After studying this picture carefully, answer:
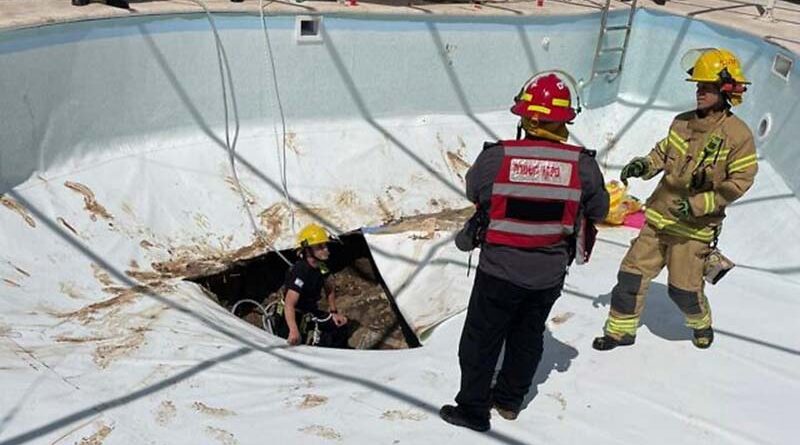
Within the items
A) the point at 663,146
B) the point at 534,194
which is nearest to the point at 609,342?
the point at 663,146

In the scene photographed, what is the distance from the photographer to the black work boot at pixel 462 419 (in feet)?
11.4

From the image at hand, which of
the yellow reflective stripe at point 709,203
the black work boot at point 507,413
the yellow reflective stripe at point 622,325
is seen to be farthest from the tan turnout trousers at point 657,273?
the black work boot at point 507,413

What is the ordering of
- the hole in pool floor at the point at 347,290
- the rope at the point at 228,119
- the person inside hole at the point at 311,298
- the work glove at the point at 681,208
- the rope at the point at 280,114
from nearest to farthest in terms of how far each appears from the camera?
1. the work glove at the point at 681,208
2. the person inside hole at the point at 311,298
3. the hole in pool floor at the point at 347,290
4. the rope at the point at 228,119
5. the rope at the point at 280,114

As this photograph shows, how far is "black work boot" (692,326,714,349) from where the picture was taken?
4.25 meters

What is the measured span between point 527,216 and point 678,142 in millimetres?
1140

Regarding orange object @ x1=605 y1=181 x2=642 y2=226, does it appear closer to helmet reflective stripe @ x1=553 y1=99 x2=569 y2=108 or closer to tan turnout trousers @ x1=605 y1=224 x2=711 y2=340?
tan turnout trousers @ x1=605 y1=224 x2=711 y2=340

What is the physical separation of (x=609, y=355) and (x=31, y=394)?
2.61 metres

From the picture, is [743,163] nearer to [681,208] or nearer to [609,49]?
A: [681,208]

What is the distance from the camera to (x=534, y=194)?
9.73ft

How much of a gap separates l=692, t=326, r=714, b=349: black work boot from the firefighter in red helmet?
4.37 feet

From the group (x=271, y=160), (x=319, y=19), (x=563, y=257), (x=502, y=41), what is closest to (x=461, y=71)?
(x=502, y=41)

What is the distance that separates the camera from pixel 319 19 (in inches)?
255

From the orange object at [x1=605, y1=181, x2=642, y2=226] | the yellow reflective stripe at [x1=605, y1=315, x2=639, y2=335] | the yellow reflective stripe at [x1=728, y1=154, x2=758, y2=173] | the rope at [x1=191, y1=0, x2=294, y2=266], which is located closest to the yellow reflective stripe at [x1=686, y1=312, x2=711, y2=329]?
the yellow reflective stripe at [x1=605, y1=315, x2=639, y2=335]

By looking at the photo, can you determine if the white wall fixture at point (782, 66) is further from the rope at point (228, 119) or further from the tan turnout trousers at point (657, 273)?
the rope at point (228, 119)
